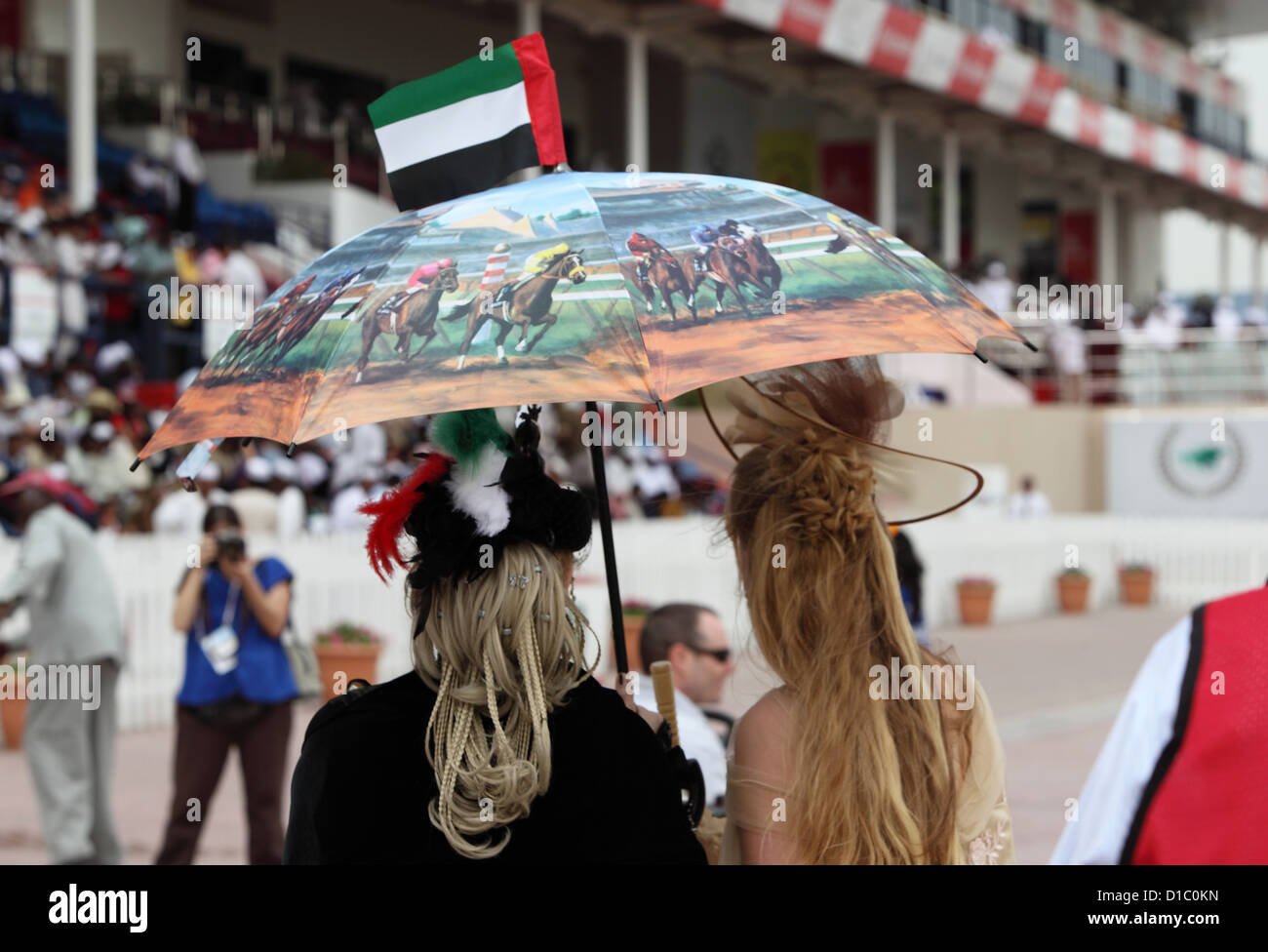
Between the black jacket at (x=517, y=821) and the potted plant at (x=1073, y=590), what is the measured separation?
664 inches

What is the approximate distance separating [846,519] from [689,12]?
860 inches

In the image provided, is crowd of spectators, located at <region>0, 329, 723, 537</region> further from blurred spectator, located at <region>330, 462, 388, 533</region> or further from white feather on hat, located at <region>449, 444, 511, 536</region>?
white feather on hat, located at <region>449, 444, 511, 536</region>

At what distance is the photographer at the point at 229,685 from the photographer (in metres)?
→ 6.21

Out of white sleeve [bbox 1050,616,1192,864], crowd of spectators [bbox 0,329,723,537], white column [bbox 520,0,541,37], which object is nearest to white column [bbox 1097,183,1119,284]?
white column [bbox 520,0,541,37]

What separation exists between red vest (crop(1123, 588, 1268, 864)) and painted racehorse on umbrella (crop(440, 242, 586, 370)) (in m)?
1.20

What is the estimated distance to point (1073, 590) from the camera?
60.6ft

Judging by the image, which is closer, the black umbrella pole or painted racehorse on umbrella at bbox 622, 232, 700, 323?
painted racehorse on umbrella at bbox 622, 232, 700, 323

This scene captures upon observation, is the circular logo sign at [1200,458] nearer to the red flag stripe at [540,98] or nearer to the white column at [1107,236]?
the white column at [1107,236]

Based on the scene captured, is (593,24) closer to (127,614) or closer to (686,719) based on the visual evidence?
(127,614)

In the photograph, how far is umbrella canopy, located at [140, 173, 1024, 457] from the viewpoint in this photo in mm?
2371

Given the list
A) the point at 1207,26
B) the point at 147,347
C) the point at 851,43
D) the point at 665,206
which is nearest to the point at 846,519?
the point at 665,206

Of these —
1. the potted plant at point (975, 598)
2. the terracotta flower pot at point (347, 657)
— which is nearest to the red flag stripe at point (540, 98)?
the terracotta flower pot at point (347, 657)

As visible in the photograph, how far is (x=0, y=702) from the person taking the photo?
9312 mm

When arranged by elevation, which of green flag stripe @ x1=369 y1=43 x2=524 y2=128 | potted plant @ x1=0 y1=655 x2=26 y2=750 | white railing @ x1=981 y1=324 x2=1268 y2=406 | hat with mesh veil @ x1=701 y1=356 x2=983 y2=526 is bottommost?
potted plant @ x1=0 y1=655 x2=26 y2=750
